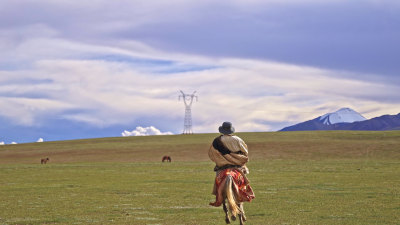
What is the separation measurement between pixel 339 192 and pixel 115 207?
38.3ft

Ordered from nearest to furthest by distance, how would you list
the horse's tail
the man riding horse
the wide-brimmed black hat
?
the horse's tail
the man riding horse
the wide-brimmed black hat

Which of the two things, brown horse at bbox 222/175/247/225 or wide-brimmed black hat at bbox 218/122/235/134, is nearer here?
brown horse at bbox 222/175/247/225

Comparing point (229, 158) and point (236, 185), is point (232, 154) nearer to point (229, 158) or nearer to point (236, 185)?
point (229, 158)

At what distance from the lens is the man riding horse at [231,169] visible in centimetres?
1463

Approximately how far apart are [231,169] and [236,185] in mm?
429

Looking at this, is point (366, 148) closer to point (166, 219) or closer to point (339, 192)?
point (339, 192)

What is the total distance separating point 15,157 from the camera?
10719cm

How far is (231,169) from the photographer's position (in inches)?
585

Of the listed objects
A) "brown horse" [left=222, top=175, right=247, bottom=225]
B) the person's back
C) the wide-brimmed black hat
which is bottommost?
"brown horse" [left=222, top=175, right=247, bottom=225]

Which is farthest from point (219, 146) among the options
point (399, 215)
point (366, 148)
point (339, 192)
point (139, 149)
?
point (139, 149)

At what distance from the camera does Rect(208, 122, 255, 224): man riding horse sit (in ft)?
48.0

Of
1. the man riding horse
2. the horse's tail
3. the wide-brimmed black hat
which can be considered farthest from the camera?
the wide-brimmed black hat

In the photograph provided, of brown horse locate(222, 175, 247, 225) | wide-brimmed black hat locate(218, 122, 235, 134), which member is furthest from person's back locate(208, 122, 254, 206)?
brown horse locate(222, 175, 247, 225)

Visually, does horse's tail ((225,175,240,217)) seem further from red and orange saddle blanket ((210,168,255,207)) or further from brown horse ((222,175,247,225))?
red and orange saddle blanket ((210,168,255,207))
